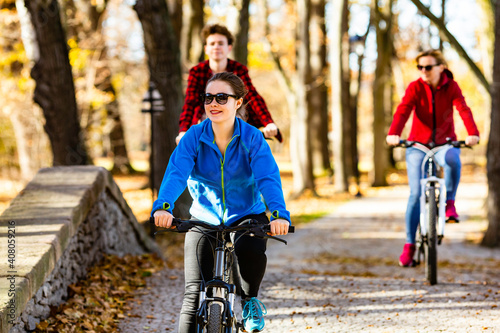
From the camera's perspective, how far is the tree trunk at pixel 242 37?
12609 millimetres

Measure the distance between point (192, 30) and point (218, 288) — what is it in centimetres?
1392

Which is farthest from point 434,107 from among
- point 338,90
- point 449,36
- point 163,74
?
point 338,90

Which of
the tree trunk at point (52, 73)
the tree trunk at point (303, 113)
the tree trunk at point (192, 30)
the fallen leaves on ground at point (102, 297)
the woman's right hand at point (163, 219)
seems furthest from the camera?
the tree trunk at point (303, 113)

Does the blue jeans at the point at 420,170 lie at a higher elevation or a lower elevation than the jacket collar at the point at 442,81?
lower

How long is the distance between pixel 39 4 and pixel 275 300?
7148mm

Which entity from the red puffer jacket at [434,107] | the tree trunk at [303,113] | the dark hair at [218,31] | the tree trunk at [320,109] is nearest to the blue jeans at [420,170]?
the red puffer jacket at [434,107]

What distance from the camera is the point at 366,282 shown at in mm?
6406

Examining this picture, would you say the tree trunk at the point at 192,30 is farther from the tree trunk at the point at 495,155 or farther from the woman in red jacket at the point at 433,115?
the woman in red jacket at the point at 433,115

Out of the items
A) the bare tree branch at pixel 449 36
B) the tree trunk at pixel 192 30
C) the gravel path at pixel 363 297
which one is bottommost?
the gravel path at pixel 363 297

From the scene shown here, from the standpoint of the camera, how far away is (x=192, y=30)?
16328 mm

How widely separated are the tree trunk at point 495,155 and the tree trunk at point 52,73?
700 cm

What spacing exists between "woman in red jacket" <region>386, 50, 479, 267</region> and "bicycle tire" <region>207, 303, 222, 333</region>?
336cm

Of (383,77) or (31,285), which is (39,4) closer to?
(31,285)

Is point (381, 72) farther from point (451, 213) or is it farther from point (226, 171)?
point (226, 171)
